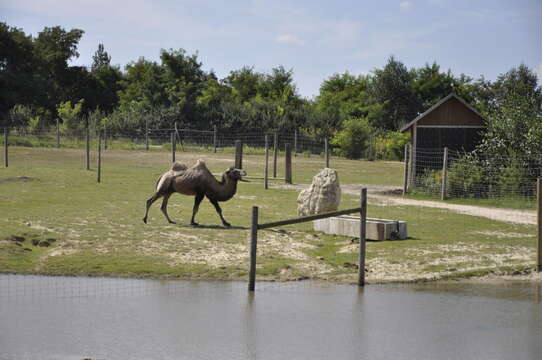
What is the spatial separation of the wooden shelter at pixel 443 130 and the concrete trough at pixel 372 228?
15.0 m

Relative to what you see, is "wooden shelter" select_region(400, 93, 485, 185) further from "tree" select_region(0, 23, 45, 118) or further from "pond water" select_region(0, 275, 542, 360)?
"tree" select_region(0, 23, 45, 118)

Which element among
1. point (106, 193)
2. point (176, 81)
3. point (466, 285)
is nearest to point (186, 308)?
point (466, 285)

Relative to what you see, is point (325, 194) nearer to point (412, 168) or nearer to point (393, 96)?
point (412, 168)

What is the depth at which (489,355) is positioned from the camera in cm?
928

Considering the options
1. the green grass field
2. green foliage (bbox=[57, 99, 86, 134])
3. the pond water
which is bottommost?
the pond water

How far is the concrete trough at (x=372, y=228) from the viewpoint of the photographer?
56.5 feet

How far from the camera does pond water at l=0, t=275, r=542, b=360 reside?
9.35 metres

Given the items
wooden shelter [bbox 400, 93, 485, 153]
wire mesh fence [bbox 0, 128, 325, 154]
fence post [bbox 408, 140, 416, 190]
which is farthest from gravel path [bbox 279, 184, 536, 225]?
wire mesh fence [bbox 0, 128, 325, 154]

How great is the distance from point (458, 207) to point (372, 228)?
9.06 meters

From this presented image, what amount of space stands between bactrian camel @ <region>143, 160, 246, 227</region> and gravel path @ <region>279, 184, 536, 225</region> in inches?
331

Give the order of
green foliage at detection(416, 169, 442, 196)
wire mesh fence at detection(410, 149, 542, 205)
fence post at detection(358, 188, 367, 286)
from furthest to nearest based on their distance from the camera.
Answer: green foliage at detection(416, 169, 442, 196)
wire mesh fence at detection(410, 149, 542, 205)
fence post at detection(358, 188, 367, 286)

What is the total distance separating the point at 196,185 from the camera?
18.6m

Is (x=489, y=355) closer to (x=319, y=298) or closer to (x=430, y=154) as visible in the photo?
(x=319, y=298)

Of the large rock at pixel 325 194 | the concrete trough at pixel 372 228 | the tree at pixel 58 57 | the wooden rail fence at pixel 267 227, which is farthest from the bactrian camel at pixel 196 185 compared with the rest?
the tree at pixel 58 57
